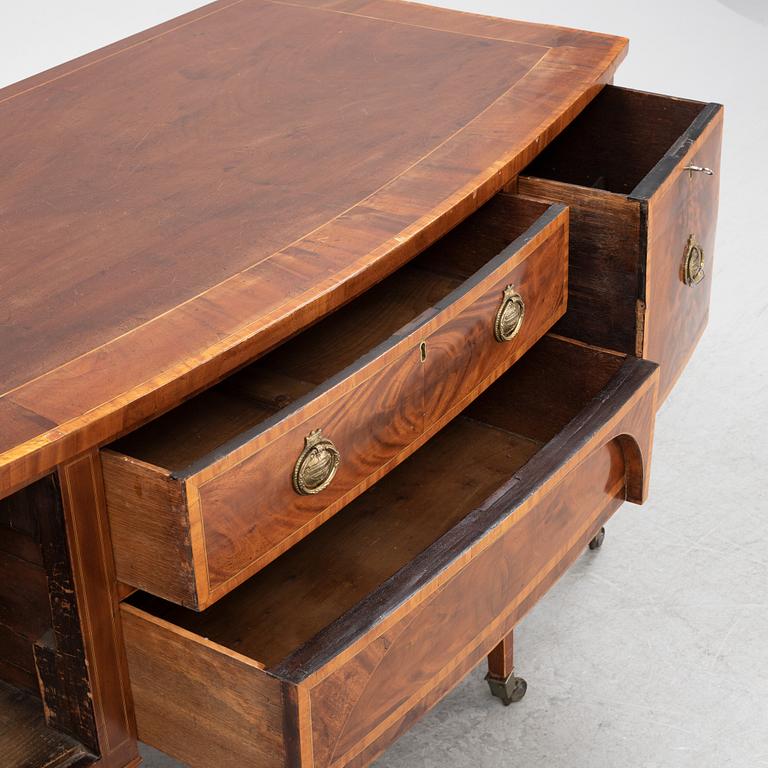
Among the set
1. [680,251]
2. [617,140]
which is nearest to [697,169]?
[680,251]

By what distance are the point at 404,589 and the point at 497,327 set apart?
0.96 ft

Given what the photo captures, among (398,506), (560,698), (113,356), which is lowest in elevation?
(560,698)

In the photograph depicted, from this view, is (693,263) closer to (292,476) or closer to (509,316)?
(509,316)

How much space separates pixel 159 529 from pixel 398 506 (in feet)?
1.47

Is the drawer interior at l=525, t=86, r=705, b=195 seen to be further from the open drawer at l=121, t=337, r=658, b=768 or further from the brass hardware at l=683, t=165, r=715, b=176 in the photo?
the open drawer at l=121, t=337, r=658, b=768

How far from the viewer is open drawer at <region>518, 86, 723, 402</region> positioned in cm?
136

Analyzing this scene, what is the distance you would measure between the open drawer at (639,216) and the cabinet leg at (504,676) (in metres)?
0.33

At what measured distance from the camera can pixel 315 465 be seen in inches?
41.5

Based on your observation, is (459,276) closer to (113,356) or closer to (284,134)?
(284,134)

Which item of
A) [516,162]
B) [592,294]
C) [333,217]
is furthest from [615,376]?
[333,217]

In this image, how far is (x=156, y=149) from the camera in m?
1.37

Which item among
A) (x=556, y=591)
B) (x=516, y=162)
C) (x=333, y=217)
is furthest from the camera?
(x=556, y=591)

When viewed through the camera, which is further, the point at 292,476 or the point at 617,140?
the point at 617,140

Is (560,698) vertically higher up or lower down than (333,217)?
lower down
